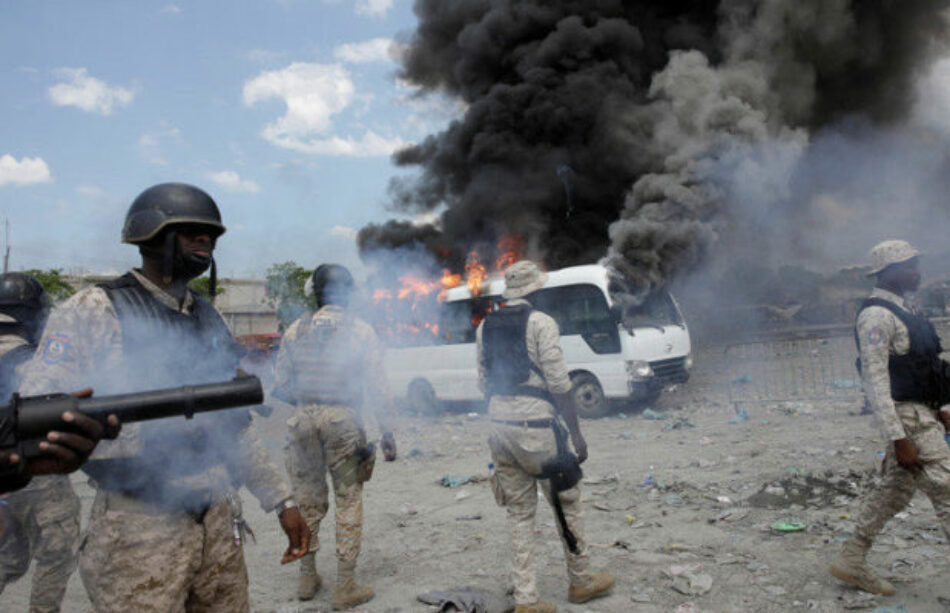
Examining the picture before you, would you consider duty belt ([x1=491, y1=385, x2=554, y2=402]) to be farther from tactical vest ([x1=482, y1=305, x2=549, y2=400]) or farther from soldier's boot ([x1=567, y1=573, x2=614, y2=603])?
soldier's boot ([x1=567, y1=573, x2=614, y2=603])

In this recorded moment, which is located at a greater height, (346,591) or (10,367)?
(10,367)

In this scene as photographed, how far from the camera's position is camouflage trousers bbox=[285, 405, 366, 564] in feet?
11.7

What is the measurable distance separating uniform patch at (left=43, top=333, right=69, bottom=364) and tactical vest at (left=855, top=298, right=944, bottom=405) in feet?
11.3

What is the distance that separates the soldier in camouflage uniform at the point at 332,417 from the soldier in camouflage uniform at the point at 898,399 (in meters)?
2.66

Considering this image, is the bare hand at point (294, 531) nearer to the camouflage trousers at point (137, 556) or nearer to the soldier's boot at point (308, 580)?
the camouflage trousers at point (137, 556)

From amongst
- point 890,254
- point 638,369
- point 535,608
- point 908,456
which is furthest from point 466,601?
point 638,369

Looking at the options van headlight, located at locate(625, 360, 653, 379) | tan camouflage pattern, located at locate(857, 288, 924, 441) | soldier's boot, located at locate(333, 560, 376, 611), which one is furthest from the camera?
van headlight, located at locate(625, 360, 653, 379)

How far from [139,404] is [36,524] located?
6.61 feet

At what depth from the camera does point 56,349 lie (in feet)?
5.65

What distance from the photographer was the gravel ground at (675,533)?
3373 millimetres

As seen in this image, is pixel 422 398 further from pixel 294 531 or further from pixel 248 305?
pixel 248 305

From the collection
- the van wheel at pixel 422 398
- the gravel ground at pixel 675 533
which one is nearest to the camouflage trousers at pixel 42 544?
the gravel ground at pixel 675 533

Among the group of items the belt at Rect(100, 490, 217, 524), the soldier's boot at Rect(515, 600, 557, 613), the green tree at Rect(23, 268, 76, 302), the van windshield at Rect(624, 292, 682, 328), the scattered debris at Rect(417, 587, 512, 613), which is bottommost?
the scattered debris at Rect(417, 587, 512, 613)

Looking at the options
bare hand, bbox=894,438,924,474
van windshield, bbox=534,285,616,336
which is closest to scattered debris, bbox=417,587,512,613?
bare hand, bbox=894,438,924,474
